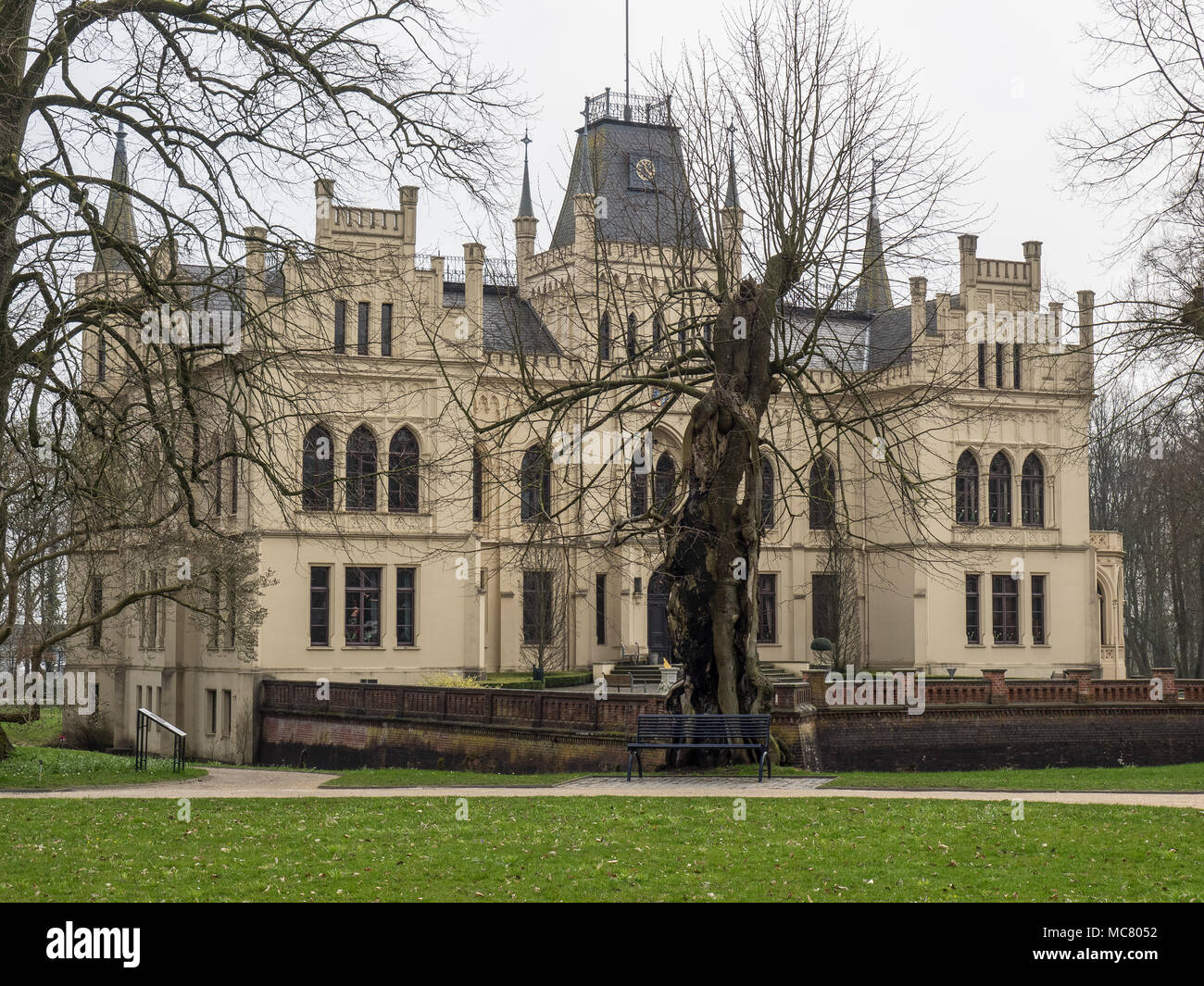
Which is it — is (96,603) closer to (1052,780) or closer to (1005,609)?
(1052,780)

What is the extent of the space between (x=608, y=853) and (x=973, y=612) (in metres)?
38.1

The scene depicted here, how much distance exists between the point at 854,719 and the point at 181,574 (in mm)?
14932

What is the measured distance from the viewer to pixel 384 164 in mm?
16250

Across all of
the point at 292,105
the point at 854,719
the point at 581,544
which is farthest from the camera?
the point at 854,719

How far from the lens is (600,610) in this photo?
158 ft

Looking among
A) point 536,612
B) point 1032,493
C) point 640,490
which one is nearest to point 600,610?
point 536,612

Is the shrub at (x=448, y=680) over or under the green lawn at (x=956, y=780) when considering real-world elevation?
over

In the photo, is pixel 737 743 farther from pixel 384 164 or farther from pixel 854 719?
pixel 384 164

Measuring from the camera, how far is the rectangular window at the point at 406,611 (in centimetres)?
4341

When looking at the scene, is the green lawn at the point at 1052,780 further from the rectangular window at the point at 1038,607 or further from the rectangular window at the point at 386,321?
the rectangular window at the point at 386,321

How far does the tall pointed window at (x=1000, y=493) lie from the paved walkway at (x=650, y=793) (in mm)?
30246

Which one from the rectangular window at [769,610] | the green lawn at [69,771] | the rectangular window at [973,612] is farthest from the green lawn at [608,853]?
the rectangular window at [769,610]
